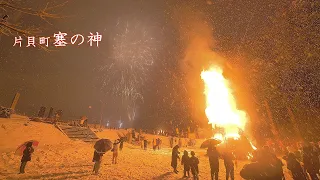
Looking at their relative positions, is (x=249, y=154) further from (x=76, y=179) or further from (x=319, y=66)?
(x=76, y=179)

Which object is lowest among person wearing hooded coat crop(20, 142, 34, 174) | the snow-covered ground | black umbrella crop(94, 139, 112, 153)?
the snow-covered ground

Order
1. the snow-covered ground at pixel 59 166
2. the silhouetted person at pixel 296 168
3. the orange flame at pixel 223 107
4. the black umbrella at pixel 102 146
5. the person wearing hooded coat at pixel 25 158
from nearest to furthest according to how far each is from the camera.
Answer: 1. the silhouetted person at pixel 296 168
2. the person wearing hooded coat at pixel 25 158
3. the snow-covered ground at pixel 59 166
4. the black umbrella at pixel 102 146
5. the orange flame at pixel 223 107

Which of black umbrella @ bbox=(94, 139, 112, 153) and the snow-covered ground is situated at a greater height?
black umbrella @ bbox=(94, 139, 112, 153)

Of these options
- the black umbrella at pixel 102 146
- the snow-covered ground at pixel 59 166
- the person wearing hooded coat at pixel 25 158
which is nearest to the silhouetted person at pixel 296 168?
the snow-covered ground at pixel 59 166

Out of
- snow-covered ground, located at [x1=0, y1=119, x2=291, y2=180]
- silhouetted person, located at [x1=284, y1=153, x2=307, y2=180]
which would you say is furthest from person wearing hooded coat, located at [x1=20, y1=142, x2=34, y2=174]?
silhouetted person, located at [x1=284, y1=153, x2=307, y2=180]

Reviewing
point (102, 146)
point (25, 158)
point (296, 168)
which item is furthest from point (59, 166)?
point (296, 168)

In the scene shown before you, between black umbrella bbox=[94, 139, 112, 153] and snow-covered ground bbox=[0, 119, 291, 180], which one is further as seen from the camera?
black umbrella bbox=[94, 139, 112, 153]

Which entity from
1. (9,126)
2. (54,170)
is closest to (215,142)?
(54,170)

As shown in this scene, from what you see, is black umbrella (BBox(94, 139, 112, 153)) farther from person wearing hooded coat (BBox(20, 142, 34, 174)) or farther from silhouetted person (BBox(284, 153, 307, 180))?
silhouetted person (BBox(284, 153, 307, 180))

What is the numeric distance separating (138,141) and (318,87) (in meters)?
27.4

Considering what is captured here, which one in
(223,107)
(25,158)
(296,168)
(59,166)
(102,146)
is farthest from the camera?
(223,107)

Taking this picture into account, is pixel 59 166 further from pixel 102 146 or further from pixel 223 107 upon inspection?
pixel 223 107

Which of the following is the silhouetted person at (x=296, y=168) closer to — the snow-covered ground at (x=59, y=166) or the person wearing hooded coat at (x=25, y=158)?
the snow-covered ground at (x=59, y=166)

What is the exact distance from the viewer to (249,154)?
20.7 m
